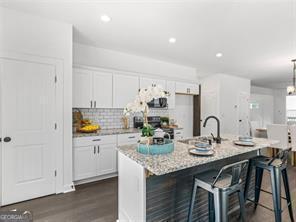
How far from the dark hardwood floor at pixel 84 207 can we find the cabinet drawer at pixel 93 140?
76 centimetres

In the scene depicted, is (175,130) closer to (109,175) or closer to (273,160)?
(109,175)

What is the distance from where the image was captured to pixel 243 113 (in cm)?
698

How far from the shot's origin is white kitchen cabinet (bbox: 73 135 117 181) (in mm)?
2998

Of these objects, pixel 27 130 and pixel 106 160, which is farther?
pixel 106 160

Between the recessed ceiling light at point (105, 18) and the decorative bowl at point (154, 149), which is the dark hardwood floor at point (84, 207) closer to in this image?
the decorative bowl at point (154, 149)

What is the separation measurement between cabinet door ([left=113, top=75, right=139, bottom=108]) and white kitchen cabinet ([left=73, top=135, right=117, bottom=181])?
845 millimetres

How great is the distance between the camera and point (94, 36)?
3.24 meters

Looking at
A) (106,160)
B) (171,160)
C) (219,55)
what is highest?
(219,55)

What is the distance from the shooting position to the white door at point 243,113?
22.4ft

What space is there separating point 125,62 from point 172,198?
3.34 m

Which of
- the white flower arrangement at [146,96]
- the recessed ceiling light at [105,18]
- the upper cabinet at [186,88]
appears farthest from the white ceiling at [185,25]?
the white flower arrangement at [146,96]

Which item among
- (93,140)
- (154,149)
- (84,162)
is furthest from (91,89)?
(154,149)

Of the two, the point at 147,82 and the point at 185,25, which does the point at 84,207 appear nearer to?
the point at 147,82

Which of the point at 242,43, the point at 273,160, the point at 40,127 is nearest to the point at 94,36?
the point at 40,127
